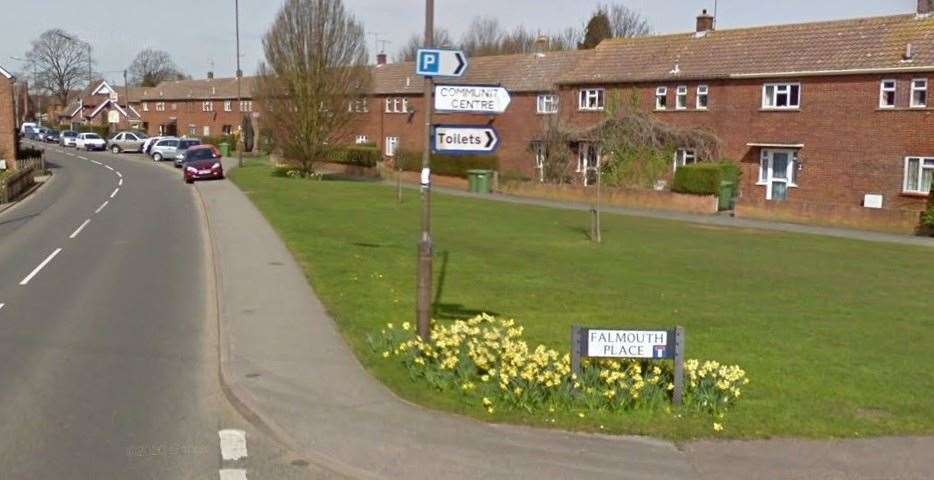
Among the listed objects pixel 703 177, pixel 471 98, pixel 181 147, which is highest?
pixel 471 98

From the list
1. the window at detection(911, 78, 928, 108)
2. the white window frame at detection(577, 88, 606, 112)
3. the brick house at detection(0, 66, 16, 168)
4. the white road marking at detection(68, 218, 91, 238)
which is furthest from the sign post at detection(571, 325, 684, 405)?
the brick house at detection(0, 66, 16, 168)

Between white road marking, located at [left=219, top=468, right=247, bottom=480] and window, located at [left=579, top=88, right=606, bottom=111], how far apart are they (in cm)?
3677

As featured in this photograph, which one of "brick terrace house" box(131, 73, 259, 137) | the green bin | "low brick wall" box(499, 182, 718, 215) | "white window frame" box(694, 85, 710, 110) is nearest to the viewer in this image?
the green bin

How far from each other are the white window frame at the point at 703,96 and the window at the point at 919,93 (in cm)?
861

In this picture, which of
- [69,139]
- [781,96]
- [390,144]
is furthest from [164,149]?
[781,96]

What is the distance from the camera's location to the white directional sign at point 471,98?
9.33 m

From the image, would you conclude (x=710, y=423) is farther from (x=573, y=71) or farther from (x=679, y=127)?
(x=573, y=71)

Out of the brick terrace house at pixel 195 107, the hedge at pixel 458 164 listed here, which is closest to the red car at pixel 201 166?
the hedge at pixel 458 164

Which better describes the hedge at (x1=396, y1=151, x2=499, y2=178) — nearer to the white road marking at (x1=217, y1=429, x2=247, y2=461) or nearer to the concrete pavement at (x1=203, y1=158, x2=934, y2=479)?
the concrete pavement at (x1=203, y1=158, x2=934, y2=479)

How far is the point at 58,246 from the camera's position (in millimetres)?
20203

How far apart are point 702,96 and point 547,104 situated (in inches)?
438

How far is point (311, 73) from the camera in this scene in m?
42.5

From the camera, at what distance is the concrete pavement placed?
645 cm

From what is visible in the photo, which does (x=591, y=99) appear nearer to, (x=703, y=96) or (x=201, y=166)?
(x=703, y=96)
